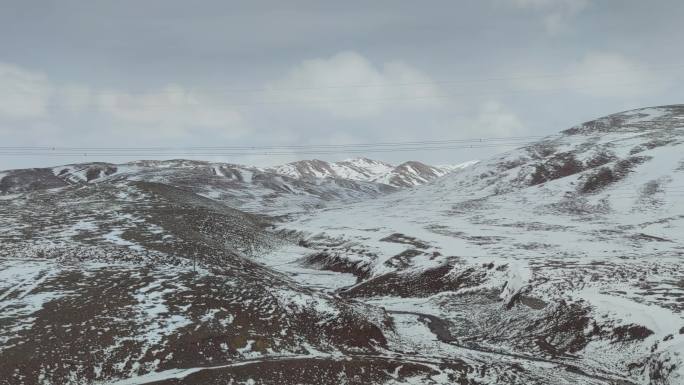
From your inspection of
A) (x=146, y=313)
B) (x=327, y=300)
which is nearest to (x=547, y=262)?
(x=327, y=300)

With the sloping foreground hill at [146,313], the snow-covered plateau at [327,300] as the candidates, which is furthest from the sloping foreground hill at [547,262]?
the sloping foreground hill at [146,313]

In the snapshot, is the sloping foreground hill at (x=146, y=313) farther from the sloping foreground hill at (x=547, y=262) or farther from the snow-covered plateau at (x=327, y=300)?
the sloping foreground hill at (x=547, y=262)

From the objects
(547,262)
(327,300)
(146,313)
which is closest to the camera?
(146,313)

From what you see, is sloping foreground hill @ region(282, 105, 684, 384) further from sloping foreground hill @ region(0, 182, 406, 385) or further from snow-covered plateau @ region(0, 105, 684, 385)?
sloping foreground hill @ region(0, 182, 406, 385)

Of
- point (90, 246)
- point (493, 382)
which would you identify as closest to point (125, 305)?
point (90, 246)

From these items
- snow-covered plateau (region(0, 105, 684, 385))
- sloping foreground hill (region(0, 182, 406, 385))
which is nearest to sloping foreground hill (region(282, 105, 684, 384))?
snow-covered plateau (region(0, 105, 684, 385))

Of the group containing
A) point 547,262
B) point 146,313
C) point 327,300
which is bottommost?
point 547,262

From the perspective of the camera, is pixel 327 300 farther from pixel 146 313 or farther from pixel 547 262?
pixel 547 262

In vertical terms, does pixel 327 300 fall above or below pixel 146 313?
below
